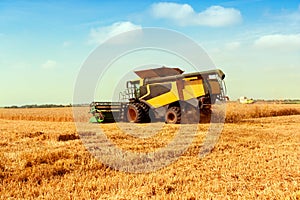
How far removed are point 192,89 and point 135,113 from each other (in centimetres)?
302

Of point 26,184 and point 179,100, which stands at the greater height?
point 179,100

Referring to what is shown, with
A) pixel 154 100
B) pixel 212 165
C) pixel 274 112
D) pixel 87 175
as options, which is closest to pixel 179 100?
pixel 154 100

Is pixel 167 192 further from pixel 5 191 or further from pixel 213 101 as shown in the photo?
pixel 213 101

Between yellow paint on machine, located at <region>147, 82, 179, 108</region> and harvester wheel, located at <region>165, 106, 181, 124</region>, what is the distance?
38 cm

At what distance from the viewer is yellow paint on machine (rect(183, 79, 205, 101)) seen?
12.9m

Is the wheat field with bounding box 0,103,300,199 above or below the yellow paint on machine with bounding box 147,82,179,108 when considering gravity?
below

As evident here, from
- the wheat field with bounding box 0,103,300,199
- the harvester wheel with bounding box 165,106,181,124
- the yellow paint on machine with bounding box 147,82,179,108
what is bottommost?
the wheat field with bounding box 0,103,300,199

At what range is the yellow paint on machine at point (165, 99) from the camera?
13578 mm

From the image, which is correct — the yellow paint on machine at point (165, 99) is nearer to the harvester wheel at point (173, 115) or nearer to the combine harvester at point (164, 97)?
the combine harvester at point (164, 97)

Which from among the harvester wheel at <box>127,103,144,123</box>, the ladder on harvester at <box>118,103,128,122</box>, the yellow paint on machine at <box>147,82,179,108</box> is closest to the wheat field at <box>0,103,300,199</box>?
the yellow paint on machine at <box>147,82,179,108</box>

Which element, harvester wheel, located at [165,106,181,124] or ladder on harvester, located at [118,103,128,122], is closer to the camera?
harvester wheel, located at [165,106,181,124]

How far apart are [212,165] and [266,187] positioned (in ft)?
5.06

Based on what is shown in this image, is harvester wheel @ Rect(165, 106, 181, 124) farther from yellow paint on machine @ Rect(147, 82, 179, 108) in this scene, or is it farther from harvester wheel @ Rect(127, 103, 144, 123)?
harvester wheel @ Rect(127, 103, 144, 123)

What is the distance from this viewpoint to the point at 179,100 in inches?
535
